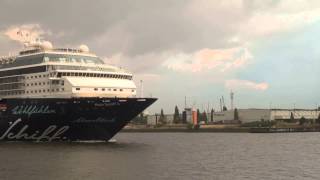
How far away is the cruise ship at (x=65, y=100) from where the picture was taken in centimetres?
5225

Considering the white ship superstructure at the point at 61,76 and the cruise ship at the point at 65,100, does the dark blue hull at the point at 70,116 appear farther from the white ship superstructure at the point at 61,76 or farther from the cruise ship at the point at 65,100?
the white ship superstructure at the point at 61,76

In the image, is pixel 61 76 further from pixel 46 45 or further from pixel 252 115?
pixel 252 115

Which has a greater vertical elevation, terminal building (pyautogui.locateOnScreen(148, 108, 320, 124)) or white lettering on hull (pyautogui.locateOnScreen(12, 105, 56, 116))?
terminal building (pyautogui.locateOnScreen(148, 108, 320, 124))

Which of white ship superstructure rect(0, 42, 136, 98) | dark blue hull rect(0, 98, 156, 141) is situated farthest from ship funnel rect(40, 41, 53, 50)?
dark blue hull rect(0, 98, 156, 141)

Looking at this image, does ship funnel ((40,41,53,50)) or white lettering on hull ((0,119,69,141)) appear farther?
ship funnel ((40,41,53,50))

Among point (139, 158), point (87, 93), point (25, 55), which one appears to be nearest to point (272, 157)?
point (139, 158)

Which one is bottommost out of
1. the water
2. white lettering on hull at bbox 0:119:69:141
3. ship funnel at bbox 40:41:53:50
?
the water

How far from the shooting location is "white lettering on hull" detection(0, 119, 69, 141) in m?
53.9

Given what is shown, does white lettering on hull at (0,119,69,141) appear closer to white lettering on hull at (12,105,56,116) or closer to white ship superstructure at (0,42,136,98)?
white lettering on hull at (12,105,56,116)

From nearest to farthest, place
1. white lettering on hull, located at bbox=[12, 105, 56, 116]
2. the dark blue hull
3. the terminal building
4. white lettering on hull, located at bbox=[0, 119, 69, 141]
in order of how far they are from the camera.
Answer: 1. the dark blue hull
2. white lettering on hull, located at bbox=[12, 105, 56, 116]
3. white lettering on hull, located at bbox=[0, 119, 69, 141]
4. the terminal building

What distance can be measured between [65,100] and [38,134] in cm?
586

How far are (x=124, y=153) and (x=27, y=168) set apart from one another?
11.9 m

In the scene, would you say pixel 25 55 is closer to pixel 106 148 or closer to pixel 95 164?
pixel 106 148

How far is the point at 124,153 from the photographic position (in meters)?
45.9
